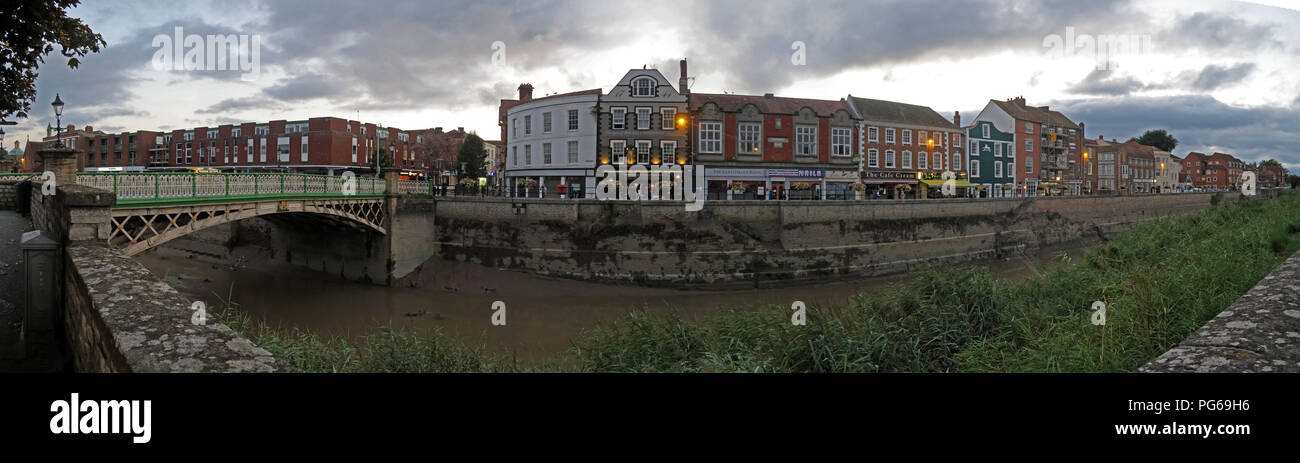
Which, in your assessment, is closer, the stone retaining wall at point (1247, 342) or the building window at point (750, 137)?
the stone retaining wall at point (1247, 342)

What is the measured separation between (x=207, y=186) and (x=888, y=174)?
141 feet

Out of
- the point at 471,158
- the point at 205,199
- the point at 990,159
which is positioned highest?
the point at 471,158

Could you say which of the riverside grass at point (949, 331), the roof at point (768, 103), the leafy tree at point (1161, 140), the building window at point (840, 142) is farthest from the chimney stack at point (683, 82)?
the leafy tree at point (1161, 140)

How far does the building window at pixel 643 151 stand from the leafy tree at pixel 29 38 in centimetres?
3222

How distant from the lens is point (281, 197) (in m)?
20.1

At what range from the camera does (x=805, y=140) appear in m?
43.8

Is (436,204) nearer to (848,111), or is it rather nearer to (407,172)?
(848,111)

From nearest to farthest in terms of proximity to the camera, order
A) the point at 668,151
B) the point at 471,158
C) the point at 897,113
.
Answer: the point at 668,151 < the point at 897,113 < the point at 471,158

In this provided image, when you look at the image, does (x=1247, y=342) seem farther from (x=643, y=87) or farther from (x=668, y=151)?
(x=643, y=87)

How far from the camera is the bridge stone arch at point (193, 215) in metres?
14.2

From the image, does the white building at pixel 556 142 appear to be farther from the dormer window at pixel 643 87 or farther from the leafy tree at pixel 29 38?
the leafy tree at pixel 29 38

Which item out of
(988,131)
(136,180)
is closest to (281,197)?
(136,180)

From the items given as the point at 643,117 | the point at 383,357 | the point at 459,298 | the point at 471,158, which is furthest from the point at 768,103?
the point at 383,357
